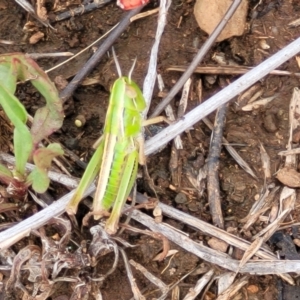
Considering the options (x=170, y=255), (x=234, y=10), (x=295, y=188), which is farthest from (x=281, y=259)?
(x=234, y=10)

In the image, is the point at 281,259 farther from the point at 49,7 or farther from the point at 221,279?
the point at 49,7

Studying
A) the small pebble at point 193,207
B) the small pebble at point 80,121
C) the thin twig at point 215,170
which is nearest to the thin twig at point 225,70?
the thin twig at point 215,170

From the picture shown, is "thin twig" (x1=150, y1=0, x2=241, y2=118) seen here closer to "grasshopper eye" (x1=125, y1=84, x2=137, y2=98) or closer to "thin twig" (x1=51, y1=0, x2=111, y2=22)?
"grasshopper eye" (x1=125, y1=84, x2=137, y2=98)

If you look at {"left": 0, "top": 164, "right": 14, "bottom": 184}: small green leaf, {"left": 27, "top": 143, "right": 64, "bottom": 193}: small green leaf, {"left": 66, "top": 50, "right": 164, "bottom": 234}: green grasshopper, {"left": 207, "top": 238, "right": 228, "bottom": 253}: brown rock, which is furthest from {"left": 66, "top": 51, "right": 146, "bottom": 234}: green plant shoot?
{"left": 207, "top": 238, "right": 228, "bottom": 253}: brown rock

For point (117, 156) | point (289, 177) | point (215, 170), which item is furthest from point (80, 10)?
point (289, 177)

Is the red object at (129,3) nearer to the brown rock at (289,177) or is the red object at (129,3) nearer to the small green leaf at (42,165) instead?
the small green leaf at (42,165)

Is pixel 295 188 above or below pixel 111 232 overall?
below

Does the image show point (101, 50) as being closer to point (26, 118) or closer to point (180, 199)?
point (26, 118)
